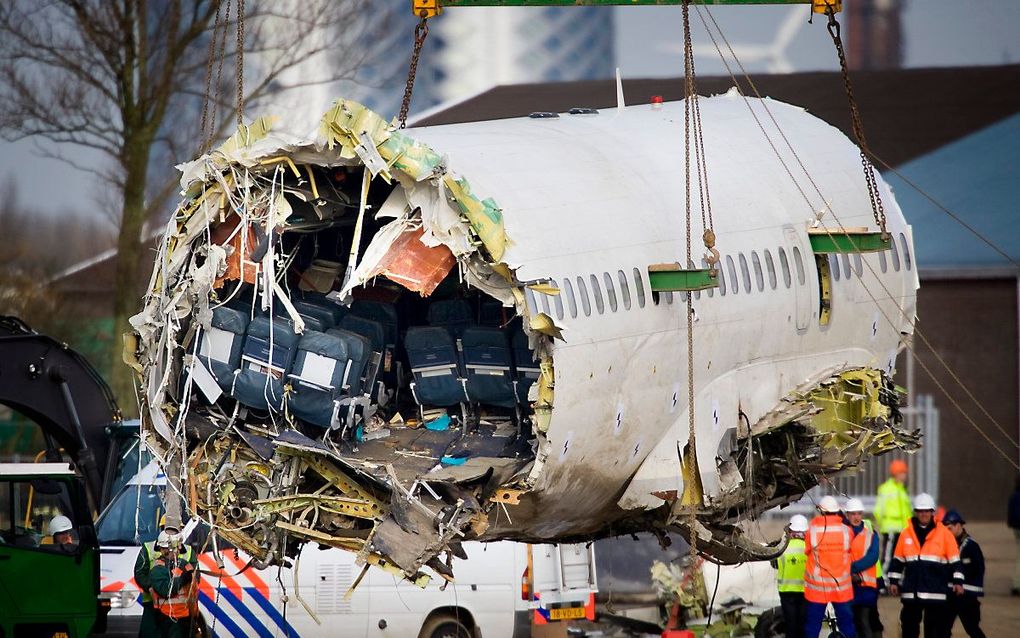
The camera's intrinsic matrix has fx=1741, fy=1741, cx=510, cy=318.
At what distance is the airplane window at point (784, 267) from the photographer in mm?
21250

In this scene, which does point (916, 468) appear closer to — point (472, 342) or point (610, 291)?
point (472, 342)

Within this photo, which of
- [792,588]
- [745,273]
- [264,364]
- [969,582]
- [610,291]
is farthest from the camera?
[969,582]

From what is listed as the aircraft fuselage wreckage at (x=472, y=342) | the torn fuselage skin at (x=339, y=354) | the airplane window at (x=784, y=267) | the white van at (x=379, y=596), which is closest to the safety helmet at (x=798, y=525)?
the white van at (x=379, y=596)

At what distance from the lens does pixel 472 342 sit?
19.6 m

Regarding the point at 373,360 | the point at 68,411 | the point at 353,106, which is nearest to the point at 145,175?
A: the point at 68,411

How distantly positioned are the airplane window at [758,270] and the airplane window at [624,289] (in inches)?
119

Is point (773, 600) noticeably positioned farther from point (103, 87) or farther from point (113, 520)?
point (103, 87)

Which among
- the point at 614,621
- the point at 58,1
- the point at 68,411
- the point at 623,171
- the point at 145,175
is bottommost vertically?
the point at 614,621

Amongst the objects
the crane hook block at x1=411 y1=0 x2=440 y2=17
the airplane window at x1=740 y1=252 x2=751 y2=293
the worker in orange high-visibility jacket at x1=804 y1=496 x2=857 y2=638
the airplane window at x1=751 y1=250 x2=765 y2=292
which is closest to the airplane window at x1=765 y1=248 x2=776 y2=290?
the airplane window at x1=751 y1=250 x2=765 y2=292

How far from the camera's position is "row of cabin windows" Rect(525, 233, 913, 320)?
55.9 feet

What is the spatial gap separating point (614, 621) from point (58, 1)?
74.3 ft

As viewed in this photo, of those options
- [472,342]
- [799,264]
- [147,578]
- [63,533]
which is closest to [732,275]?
[799,264]

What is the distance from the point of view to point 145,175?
4156 centimetres

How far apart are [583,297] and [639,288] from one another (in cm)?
116
